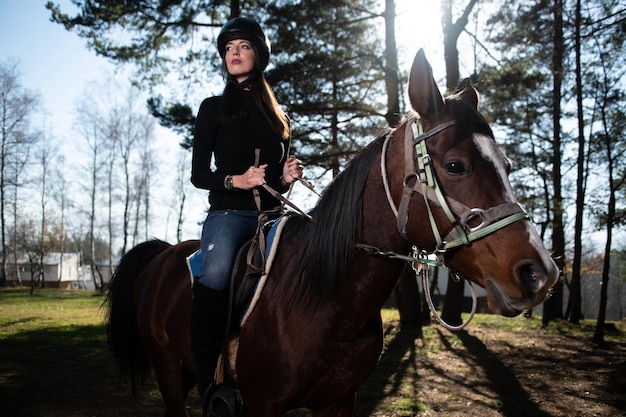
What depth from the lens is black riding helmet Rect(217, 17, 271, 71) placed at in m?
2.97

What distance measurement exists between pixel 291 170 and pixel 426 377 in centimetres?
661

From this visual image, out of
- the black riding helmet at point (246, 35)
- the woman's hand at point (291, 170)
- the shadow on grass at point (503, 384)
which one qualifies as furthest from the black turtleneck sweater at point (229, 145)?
the shadow on grass at point (503, 384)

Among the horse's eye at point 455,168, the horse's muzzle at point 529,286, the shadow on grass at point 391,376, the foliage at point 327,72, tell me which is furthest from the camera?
the foliage at point 327,72

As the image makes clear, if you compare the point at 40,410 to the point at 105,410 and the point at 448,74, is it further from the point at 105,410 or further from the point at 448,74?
the point at 448,74

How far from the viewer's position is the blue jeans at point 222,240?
257 cm

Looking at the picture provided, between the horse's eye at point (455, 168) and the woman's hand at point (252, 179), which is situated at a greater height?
the woman's hand at point (252, 179)

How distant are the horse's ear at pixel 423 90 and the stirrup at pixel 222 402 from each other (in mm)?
1854

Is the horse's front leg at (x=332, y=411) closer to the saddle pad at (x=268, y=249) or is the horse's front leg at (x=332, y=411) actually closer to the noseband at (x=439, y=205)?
the saddle pad at (x=268, y=249)

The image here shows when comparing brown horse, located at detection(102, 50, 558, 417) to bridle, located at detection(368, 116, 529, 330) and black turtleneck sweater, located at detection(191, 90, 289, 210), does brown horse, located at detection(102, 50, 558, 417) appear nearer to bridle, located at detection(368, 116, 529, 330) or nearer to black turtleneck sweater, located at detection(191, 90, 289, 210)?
bridle, located at detection(368, 116, 529, 330)

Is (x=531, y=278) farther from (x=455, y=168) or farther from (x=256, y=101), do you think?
(x=256, y=101)

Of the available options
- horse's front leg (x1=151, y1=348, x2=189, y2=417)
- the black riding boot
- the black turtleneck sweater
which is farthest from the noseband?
horse's front leg (x1=151, y1=348, x2=189, y2=417)

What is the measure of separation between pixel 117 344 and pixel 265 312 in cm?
301

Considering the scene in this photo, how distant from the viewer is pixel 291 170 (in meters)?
2.87

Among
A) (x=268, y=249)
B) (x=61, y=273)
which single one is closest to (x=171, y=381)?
(x=268, y=249)
